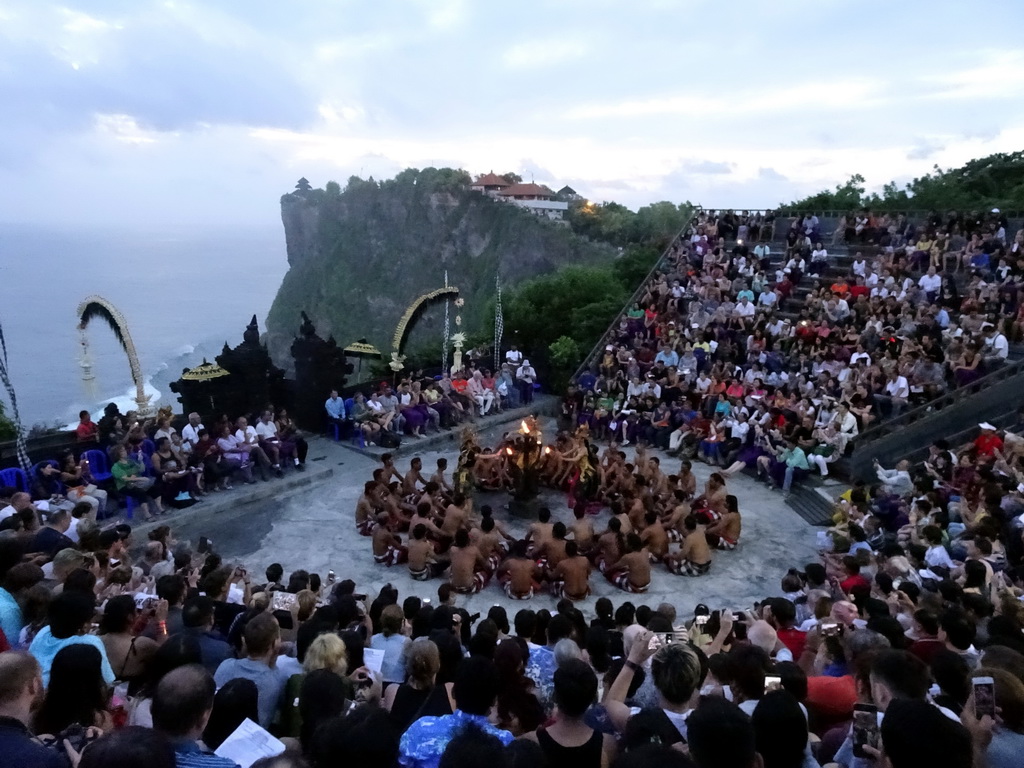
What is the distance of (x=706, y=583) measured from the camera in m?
9.54

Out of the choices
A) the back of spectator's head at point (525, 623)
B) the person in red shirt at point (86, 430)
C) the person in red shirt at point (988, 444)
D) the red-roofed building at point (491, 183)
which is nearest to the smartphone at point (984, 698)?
the back of spectator's head at point (525, 623)

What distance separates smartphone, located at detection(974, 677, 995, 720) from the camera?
3.22 m

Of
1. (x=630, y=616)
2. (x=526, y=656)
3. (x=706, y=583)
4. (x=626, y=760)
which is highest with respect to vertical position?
(x=626, y=760)

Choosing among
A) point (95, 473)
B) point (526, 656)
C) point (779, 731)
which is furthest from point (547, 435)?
point (779, 731)

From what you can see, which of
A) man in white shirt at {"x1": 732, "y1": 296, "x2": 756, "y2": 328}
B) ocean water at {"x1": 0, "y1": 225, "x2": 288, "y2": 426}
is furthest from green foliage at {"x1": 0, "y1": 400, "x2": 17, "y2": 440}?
man in white shirt at {"x1": 732, "y1": 296, "x2": 756, "y2": 328}

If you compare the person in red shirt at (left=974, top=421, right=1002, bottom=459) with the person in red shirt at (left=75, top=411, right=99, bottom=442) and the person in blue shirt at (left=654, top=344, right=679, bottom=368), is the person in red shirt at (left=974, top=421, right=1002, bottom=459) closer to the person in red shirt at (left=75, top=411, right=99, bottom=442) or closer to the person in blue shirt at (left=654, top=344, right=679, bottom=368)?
the person in blue shirt at (left=654, top=344, right=679, bottom=368)

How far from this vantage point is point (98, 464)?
440 inches

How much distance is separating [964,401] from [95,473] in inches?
583

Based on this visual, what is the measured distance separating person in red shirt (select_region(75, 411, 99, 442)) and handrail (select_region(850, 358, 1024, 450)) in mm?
13208

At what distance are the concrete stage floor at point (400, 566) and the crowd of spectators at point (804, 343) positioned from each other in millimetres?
1366

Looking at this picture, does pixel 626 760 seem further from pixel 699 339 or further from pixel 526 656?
pixel 699 339

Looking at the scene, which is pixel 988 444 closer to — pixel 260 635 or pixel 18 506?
pixel 260 635

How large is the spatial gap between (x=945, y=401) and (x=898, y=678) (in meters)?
11.1

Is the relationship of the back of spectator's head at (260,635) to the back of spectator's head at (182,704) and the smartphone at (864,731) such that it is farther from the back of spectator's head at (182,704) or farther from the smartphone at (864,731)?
the smartphone at (864,731)
